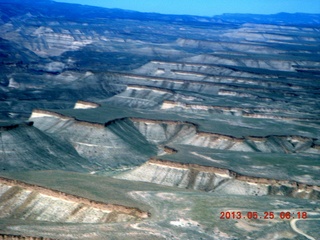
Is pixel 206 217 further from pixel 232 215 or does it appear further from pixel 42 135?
pixel 42 135

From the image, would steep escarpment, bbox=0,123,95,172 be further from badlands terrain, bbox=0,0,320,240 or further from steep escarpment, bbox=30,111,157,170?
steep escarpment, bbox=30,111,157,170

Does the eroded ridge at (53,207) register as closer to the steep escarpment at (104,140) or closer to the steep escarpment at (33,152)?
the steep escarpment at (33,152)

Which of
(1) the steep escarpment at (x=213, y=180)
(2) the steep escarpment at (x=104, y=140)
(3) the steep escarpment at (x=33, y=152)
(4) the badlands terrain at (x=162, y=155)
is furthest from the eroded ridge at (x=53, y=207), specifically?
(2) the steep escarpment at (x=104, y=140)

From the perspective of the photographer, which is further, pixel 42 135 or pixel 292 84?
pixel 292 84

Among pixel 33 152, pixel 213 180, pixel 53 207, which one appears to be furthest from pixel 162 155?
pixel 53 207

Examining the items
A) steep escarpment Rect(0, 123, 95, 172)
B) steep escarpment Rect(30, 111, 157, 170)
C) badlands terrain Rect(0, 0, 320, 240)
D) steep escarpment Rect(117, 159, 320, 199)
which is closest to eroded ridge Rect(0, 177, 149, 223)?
badlands terrain Rect(0, 0, 320, 240)

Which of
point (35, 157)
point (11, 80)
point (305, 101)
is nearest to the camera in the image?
point (35, 157)

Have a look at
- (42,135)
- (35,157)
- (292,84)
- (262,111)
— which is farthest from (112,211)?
(292,84)
